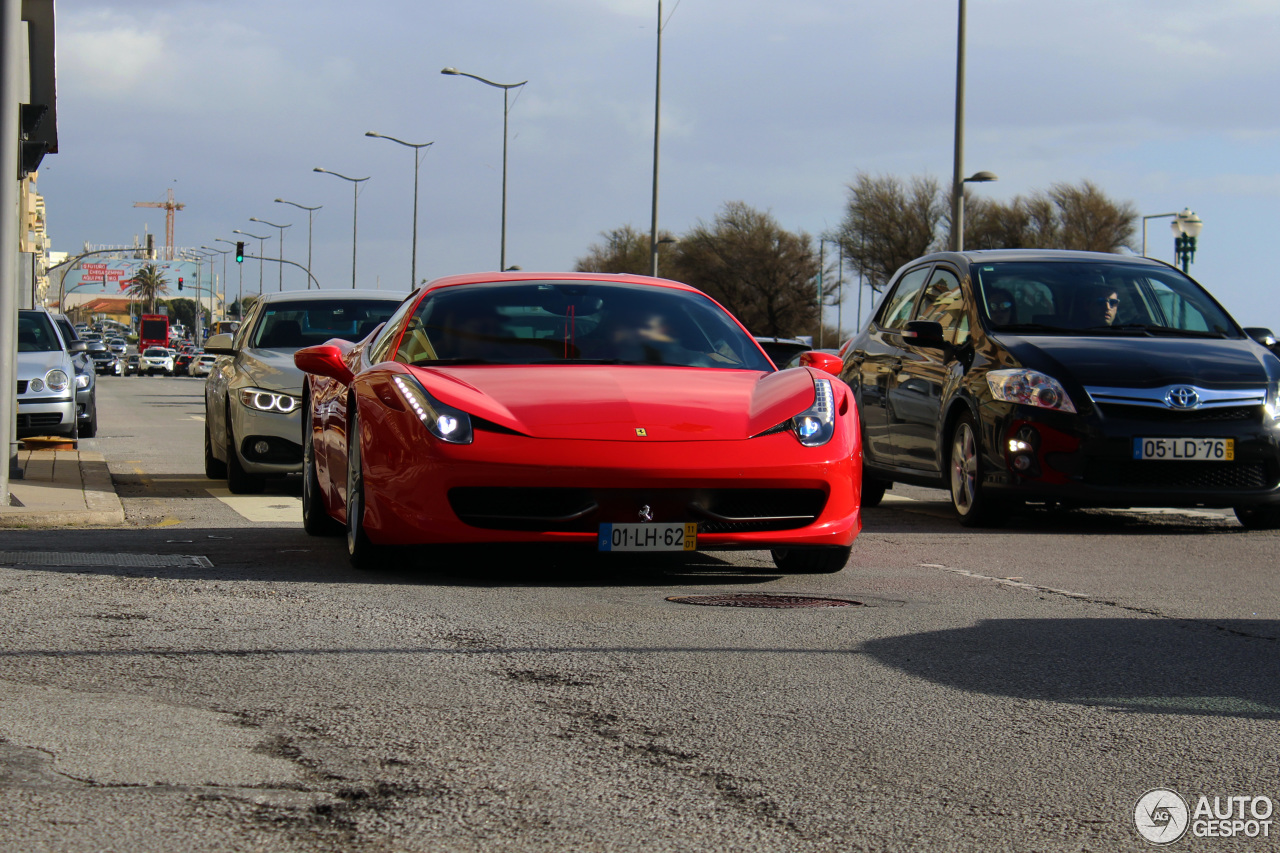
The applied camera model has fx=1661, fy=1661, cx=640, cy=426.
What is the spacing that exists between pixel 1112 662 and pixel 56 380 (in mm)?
14322

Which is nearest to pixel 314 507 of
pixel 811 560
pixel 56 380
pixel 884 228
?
pixel 811 560

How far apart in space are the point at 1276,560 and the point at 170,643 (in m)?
5.48

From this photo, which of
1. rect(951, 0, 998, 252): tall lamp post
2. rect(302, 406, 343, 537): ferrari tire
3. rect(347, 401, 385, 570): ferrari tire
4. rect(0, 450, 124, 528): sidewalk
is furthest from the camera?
rect(951, 0, 998, 252): tall lamp post

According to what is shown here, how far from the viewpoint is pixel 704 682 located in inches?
183

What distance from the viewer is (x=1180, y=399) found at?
30.0ft

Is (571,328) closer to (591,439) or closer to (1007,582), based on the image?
(591,439)

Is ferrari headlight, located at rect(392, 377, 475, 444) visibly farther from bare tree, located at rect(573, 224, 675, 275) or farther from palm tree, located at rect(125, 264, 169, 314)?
palm tree, located at rect(125, 264, 169, 314)

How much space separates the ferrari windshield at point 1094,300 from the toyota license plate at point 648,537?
418cm

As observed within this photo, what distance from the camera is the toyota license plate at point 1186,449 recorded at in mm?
9102

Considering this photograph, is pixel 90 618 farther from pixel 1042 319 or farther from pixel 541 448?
pixel 1042 319

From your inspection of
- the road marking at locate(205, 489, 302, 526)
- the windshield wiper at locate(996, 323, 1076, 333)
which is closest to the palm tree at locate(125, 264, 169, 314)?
the road marking at locate(205, 489, 302, 526)

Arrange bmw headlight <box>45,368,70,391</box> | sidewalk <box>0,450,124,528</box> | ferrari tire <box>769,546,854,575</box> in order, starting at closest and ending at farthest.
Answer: ferrari tire <box>769,546,854,575</box>, sidewalk <box>0,450,124,528</box>, bmw headlight <box>45,368,70,391</box>

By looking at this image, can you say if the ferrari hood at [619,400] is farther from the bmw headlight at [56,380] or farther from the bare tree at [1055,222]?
Answer: the bare tree at [1055,222]

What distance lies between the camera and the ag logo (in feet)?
10.8
